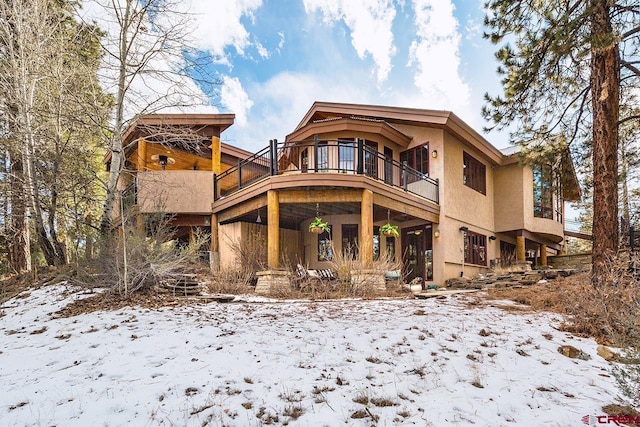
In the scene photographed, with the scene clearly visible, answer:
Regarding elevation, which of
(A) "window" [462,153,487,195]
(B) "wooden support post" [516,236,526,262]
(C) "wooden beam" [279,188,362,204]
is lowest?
(B) "wooden support post" [516,236,526,262]

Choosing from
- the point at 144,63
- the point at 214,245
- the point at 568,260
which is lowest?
the point at 568,260

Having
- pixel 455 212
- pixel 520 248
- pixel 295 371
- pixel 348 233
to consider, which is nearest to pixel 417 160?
pixel 455 212

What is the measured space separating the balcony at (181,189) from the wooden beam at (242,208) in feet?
2.13

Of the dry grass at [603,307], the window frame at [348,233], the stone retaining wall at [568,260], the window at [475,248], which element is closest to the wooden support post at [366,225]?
the window frame at [348,233]

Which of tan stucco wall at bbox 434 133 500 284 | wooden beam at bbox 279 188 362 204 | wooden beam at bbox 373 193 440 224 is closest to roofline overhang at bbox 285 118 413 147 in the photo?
tan stucco wall at bbox 434 133 500 284

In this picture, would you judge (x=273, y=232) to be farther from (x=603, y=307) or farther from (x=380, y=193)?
(x=603, y=307)

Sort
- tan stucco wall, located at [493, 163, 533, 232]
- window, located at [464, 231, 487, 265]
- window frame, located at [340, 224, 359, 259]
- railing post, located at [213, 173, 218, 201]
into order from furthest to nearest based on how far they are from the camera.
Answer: tan stucco wall, located at [493, 163, 533, 232] → window, located at [464, 231, 487, 265] → window frame, located at [340, 224, 359, 259] → railing post, located at [213, 173, 218, 201]

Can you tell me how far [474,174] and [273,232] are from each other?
29.0 ft

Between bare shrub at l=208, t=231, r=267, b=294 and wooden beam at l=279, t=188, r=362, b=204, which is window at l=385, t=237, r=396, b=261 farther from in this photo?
bare shrub at l=208, t=231, r=267, b=294

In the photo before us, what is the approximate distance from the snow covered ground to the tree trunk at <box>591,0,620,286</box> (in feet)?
6.12

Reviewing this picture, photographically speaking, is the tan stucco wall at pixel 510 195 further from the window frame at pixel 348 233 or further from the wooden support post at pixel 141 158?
the wooden support post at pixel 141 158

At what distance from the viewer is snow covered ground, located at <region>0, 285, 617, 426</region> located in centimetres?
280

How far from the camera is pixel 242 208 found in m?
11.1

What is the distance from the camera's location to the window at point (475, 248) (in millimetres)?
13176
